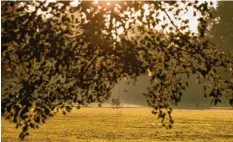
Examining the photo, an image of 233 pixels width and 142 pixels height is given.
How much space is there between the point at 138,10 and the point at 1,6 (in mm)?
2013

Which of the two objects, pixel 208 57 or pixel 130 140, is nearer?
pixel 208 57

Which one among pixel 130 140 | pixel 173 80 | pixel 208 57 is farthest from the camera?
pixel 130 140

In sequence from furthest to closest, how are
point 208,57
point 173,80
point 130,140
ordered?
point 130,140 < point 173,80 < point 208,57

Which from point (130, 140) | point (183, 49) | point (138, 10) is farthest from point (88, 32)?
point (130, 140)

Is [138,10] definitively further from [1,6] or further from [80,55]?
[1,6]

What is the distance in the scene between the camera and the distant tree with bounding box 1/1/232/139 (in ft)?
22.0

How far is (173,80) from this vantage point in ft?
25.3

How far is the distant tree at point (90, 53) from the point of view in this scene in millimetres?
6707

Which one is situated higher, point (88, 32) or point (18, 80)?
point (88, 32)

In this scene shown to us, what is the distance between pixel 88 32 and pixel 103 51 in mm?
383

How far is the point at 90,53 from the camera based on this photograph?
22.7ft

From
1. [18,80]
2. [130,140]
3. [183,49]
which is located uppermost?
[183,49]

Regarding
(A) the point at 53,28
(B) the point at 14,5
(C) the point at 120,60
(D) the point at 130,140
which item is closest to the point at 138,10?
(C) the point at 120,60

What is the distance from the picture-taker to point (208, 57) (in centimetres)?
712
